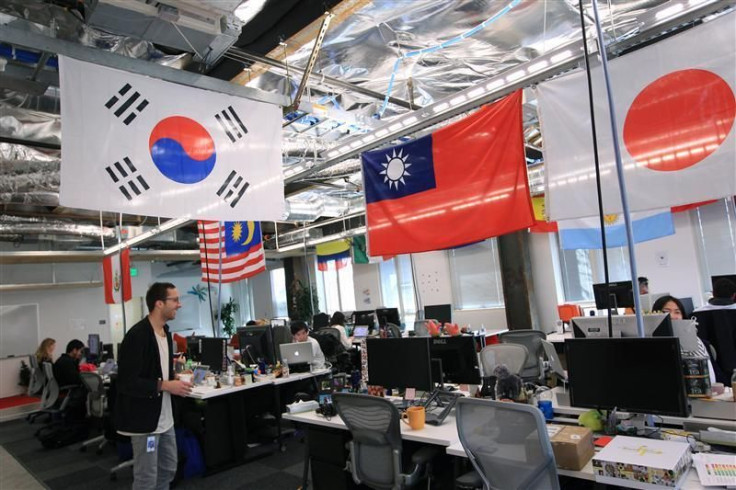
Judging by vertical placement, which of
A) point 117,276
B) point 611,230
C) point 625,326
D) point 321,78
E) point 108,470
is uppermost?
point 321,78

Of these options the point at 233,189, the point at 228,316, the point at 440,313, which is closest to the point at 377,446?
the point at 233,189

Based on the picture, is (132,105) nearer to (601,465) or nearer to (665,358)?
(601,465)

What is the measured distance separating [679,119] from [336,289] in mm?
12812

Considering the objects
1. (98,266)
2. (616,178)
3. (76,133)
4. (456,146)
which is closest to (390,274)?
(98,266)

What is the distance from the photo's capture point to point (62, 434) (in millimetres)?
7035

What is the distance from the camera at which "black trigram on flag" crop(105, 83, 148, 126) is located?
279 cm

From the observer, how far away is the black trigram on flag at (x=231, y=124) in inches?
129

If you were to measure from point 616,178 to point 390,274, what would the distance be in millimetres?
10150

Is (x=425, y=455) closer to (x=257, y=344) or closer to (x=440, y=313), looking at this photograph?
(x=257, y=344)

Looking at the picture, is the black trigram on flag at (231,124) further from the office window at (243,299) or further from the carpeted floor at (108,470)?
the office window at (243,299)

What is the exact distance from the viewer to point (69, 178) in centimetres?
253

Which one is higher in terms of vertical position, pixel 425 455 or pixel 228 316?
pixel 228 316

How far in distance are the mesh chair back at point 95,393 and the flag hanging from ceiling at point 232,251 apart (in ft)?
6.72

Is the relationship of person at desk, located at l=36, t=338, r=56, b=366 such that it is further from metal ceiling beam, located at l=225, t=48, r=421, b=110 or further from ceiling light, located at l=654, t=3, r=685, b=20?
ceiling light, located at l=654, t=3, r=685, b=20
